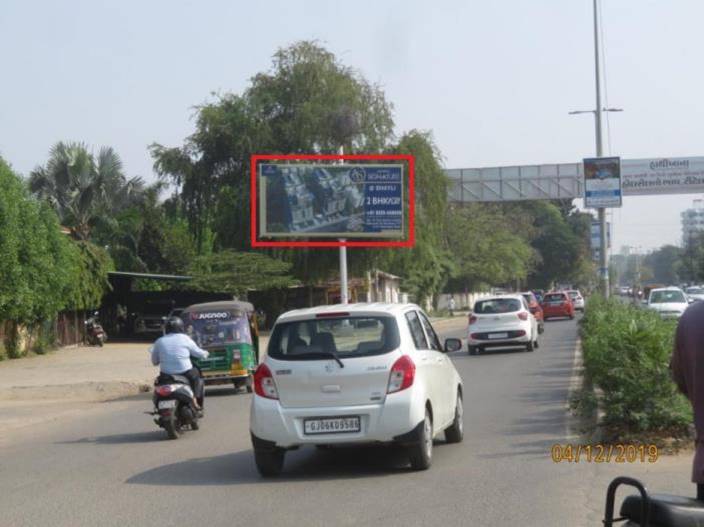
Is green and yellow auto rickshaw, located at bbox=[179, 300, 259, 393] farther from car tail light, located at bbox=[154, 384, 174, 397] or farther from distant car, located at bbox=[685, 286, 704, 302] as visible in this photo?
distant car, located at bbox=[685, 286, 704, 302]

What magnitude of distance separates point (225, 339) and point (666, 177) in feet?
104

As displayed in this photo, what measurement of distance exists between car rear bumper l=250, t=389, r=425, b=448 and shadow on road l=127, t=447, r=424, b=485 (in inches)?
16.5

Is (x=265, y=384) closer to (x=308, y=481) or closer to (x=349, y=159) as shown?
(x=308, y=481)

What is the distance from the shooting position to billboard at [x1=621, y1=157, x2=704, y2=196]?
4806 cm

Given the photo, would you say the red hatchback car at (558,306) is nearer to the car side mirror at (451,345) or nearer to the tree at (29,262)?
the tree at (29,262)

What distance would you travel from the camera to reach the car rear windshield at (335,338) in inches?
432

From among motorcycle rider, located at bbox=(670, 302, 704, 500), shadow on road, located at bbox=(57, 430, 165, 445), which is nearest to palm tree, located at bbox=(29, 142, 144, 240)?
shadow on road, located at bbox=(57, 430, 165, 445)

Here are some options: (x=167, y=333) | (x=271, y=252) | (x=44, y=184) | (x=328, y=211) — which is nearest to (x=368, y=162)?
(x=271, y=252)

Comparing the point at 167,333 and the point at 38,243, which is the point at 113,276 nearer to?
the point at 38,243

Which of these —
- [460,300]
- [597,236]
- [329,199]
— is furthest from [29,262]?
[460,300]

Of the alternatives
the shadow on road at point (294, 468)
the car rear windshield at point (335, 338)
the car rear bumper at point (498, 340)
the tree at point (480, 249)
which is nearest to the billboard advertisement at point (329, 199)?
the car rear bumper at point (498, 340)

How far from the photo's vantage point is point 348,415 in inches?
424

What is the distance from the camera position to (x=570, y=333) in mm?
41750

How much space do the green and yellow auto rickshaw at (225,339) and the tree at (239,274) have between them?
78.8ft
